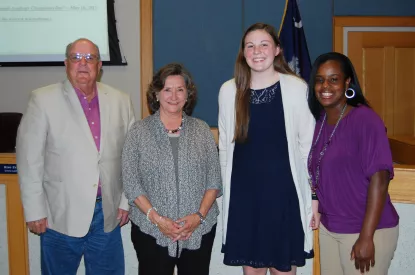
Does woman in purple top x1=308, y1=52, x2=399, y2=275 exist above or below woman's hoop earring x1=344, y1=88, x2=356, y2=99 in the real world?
below

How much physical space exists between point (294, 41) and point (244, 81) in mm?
2600

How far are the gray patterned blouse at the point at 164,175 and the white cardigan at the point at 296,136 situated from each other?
0.11 m

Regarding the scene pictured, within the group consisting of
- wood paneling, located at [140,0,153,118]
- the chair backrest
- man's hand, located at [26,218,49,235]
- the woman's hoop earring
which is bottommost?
man's hand, located at [26,218,49,235]

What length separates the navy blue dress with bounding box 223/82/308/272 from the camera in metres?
1.96

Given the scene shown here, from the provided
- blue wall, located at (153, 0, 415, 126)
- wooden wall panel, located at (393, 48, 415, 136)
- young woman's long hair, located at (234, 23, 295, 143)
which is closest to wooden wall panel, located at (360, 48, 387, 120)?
wooden wall panel, located at (393, 48, 415, 136)

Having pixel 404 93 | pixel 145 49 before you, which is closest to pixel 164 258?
pixel 145 49

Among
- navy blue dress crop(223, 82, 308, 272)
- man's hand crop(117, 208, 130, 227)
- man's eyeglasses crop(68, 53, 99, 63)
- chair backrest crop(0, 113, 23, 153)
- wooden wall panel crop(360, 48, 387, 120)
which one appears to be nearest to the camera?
navy blue dress crop(223, 82, 308, 272)

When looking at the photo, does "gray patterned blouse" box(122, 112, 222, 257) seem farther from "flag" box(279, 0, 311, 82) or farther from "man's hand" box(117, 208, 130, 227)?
"flag" box(279, 0, 311, 82)

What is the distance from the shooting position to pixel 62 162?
2047 mm

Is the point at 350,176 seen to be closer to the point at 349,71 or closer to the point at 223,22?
the point at 349,71

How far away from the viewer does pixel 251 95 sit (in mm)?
2002

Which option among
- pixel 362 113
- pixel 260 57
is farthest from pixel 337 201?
pixel 260 57

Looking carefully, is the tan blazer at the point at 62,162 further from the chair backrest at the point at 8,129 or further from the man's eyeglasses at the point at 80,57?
the chair backrest at the point at 8,129

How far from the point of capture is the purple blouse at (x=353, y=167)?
68.2 inches
